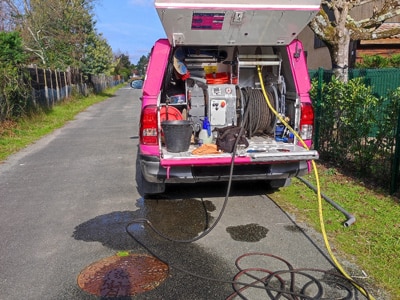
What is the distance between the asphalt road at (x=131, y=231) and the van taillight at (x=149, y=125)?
3.37 ft

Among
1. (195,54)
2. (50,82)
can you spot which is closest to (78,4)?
(50,82)

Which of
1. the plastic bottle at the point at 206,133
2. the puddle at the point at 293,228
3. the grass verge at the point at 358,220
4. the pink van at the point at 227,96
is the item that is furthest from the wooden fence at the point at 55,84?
the puddle at the point at 293,228

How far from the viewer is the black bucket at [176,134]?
4523mm

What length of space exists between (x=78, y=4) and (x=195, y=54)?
88.8ft

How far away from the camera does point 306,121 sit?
4.91 meters

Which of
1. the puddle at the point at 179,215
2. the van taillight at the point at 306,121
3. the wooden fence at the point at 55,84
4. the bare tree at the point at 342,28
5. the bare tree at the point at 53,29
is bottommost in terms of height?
the puddle at the point at 179,215

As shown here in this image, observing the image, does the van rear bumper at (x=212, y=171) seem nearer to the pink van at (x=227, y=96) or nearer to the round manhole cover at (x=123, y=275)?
the pink van at (x=227, y=96)

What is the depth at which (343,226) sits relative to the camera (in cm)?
438

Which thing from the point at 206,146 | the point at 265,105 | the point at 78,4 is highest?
the point at 78,4

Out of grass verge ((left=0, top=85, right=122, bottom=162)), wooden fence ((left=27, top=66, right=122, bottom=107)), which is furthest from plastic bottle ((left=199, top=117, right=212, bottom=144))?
wooden fence ((left=27, top=66, right=122, bottom=107))

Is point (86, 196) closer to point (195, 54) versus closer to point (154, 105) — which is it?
point (154, 105)

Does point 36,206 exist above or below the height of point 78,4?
below

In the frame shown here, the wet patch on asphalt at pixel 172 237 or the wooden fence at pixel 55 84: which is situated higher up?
the wooden fence at pixel 55 84

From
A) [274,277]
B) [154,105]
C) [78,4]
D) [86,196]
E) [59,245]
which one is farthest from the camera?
[78,4]
